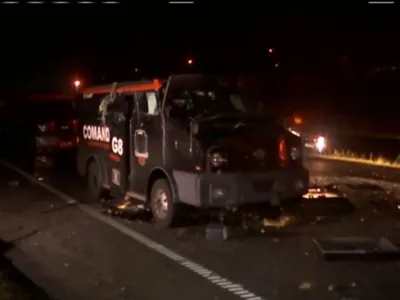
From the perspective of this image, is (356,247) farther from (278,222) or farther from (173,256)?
(173,256)

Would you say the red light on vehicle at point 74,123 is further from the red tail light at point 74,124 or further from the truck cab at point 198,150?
the truck cab at point 198,150

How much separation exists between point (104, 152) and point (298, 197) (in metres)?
4.20

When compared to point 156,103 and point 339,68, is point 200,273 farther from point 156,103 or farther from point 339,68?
point 339,68

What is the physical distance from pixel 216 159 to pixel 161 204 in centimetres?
143

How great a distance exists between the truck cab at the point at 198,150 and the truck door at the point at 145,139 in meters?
0.02

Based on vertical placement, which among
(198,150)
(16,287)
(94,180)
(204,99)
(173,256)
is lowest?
(173,256)

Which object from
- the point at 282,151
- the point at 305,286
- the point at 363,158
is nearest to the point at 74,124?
the point at 363,158

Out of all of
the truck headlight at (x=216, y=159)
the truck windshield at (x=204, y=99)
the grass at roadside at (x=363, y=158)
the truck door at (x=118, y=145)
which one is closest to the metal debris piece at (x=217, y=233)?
the truck headlight at (x=216, y=159)

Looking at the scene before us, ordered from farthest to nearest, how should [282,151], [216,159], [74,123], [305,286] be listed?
[74,123] < [282,151] < [216,159] < [305,286]

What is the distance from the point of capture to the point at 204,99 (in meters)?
10.8

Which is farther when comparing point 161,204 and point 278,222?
point 278,222

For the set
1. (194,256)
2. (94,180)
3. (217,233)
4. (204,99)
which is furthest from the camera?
(94,180)

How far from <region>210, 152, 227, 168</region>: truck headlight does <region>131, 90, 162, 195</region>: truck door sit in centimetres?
111

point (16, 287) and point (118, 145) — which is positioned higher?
point (118, 145)
